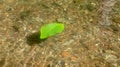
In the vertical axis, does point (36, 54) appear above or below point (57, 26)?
below

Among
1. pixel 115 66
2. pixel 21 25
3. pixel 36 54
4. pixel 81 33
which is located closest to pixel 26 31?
pixel 21 25

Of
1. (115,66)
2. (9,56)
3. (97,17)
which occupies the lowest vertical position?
(9,56)

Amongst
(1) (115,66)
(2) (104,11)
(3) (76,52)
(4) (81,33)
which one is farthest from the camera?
(2) (104,11)

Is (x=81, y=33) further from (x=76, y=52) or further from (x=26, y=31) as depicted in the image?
(x=26, y=31)

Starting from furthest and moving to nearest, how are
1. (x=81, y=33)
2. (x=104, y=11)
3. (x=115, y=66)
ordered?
(x=104, y=11)
(x=81, y=33)
(x=115, y=66)

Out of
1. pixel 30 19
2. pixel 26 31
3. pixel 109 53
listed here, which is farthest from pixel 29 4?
pixel 109 53

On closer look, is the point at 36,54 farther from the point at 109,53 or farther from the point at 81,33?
the point at 109,53

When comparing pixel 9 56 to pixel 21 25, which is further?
pixel 21 25
